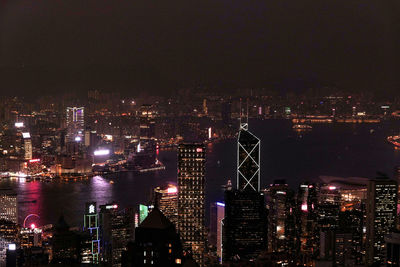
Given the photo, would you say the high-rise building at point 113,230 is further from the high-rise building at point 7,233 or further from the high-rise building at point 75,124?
the high-rise building at point 75,124

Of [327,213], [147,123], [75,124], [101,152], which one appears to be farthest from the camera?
[147,123]

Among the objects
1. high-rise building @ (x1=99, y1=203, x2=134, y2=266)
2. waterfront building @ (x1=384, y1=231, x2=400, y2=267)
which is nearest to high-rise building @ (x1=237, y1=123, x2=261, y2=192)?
high-rise building @ (x1=99, y1=203, x2=134, y2=266)

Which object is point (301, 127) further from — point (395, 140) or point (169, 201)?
point (169, 201)

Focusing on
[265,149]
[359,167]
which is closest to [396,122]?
[359,167]

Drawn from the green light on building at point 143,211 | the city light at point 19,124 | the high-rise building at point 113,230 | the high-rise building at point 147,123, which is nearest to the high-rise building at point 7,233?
the high-rise building at point 113,230

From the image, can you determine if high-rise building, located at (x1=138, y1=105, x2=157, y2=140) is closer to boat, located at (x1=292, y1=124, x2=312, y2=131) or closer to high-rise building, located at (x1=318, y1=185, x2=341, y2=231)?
boat, located at (x1=292, y1=124, x2=312, y2=131)

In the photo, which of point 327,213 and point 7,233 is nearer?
point 7,233

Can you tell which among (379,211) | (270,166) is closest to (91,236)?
(379,211)
